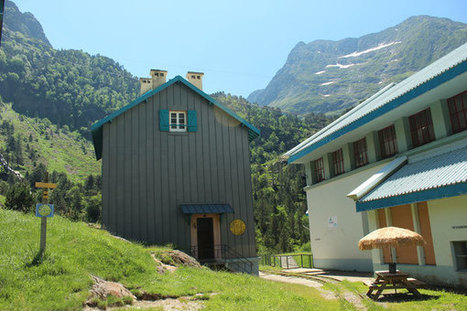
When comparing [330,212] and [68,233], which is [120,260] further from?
[330,212]

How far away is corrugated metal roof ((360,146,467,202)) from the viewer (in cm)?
1138

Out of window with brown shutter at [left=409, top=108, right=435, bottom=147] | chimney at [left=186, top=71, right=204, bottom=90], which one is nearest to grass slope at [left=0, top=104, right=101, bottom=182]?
chimney at [left=186, top=71, right=204, bottom=90]

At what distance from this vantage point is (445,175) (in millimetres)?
11680

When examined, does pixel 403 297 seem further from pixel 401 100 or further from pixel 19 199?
pixel 19 199

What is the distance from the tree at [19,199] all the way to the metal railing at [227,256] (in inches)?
315

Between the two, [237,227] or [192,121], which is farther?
[192,121]

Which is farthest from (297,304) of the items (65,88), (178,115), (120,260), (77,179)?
(65,88)

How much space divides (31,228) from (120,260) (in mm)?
2854

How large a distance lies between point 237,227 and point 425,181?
33.5 feet

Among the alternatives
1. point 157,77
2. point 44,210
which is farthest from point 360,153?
point 44,210

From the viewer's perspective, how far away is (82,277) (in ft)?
28.0

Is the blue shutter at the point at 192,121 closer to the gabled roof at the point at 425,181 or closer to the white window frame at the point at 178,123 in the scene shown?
the white window frame at the point at 178,123

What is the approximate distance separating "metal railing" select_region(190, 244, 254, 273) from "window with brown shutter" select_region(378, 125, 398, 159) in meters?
8.61

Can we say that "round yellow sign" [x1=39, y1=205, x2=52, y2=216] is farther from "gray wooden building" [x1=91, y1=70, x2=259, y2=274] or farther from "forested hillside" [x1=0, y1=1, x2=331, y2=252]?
"forested hillside" [x1=0, y1=1, x2=331, y2=252]
